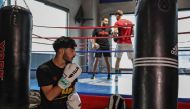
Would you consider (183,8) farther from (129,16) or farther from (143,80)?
(143,80)

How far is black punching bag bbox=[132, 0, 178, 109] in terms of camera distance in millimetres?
1372

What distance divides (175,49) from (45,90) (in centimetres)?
88

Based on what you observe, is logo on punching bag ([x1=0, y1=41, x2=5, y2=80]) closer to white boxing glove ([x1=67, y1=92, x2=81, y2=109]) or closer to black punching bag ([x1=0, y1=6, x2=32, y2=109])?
black punching bag ([x1=0, y1=6, x2=32, y2=109])

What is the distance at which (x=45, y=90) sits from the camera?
1792 millimetres

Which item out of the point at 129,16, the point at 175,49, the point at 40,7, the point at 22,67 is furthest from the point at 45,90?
the point at 129,16

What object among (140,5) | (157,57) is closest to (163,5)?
(140,5)

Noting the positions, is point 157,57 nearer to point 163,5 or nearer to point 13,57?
point 163,5

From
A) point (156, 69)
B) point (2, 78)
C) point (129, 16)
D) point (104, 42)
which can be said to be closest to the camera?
point (156, 69)

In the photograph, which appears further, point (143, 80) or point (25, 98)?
point (25, 98)

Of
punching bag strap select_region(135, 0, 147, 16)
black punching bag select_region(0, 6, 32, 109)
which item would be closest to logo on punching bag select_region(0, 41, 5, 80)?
black punching bag select_region(0, 6, 32, 109)

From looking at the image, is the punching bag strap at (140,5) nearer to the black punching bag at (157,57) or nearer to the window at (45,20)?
the black punching bag at (157,57)

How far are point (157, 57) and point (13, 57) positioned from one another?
1.16 m

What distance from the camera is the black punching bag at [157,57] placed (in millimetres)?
1372

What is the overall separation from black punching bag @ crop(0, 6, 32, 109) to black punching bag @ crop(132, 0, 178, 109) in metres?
1.02
